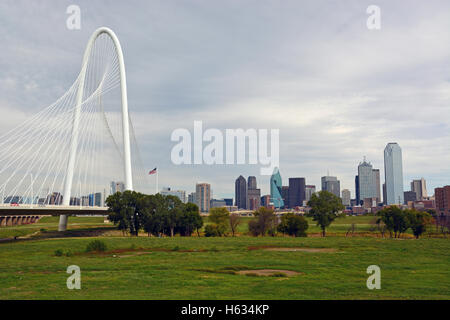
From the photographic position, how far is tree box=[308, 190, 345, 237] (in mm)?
78062

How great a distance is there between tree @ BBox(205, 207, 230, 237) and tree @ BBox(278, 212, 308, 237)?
35.0 ft

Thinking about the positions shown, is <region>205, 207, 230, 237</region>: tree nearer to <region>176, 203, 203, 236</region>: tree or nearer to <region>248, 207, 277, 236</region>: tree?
<region>176, 203, 203, 236</region>: tree

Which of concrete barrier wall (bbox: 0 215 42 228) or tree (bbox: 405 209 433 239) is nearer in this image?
tree (bbox: 405 209 433 239)

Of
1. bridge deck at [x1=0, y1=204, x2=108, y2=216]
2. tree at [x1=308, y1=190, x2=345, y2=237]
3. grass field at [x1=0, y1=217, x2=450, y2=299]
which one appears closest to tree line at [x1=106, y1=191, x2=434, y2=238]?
tree at [x1=308, y1=190, x2=345, y2=237]

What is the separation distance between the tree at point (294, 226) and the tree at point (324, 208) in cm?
464

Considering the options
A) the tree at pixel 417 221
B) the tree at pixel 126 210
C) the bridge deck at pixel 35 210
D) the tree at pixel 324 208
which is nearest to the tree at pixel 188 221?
the tree at pixel 126 210

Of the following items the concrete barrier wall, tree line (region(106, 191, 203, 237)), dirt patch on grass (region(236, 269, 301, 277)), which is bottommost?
the concrete barrier wall

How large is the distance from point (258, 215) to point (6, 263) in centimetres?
5750

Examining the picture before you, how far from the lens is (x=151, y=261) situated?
30.5 meters

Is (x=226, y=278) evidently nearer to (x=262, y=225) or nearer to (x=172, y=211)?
(x=172, y=211)

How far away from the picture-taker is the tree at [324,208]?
78062 millimetres

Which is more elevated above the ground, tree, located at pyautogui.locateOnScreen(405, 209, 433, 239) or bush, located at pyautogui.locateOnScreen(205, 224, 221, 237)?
tree, located at pyautogui.locateOnScreen(405, 209, 433, 239)
